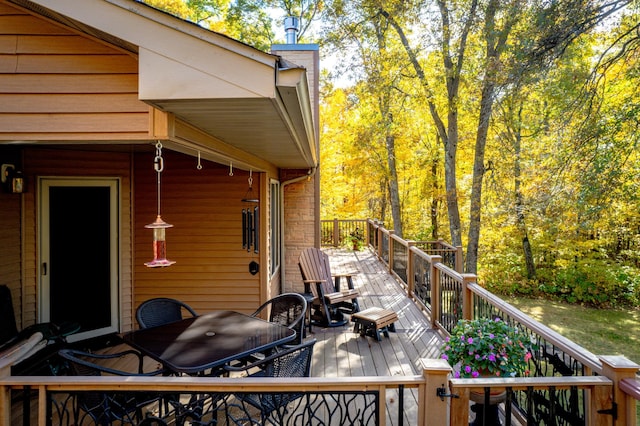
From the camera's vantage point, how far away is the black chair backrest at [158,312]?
12.2ft

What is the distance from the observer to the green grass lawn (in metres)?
8.78

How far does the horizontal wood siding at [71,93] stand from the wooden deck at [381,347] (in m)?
3.03

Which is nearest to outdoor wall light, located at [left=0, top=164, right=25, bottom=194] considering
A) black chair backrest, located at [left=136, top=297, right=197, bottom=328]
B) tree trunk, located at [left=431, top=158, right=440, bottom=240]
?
black chair backrest, located at [left=136, top=297, right=197, bottom=328]

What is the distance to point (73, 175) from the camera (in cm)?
451

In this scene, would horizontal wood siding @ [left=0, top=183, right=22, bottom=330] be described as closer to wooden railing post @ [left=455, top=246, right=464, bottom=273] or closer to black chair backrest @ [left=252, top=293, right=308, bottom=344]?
black chair backrest @ [left=252, top=293, right=308, bottom=344]

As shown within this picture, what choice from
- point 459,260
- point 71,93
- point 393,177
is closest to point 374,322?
point 71,93

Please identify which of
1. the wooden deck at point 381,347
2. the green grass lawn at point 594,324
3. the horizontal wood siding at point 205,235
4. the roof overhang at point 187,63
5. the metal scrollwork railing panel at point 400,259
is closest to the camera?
the roof overhang at point 187,63

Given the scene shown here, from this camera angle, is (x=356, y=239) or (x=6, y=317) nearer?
(x=6, y=317)

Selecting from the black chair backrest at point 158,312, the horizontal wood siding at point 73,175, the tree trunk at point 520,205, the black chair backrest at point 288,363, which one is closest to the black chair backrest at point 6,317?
the horizontal wood siding at point 73,175

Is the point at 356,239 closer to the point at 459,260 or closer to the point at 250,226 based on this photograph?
the point at 459,260

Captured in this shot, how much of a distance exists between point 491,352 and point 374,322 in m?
2.14

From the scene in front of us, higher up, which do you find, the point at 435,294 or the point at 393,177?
the point at 393,177

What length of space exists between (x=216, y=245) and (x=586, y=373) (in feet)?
14.1

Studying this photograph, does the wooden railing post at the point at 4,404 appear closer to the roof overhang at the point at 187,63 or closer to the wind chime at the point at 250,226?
the roof overhang at the point at 187,63
